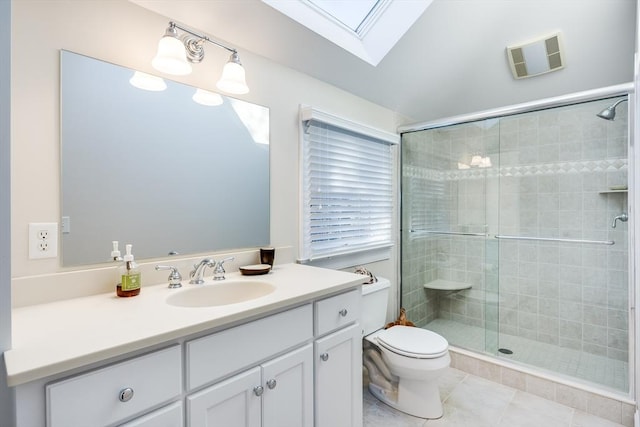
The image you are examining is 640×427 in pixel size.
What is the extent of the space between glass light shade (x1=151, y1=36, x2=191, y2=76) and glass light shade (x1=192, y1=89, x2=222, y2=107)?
0.71ft

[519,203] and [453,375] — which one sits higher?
[519,203]

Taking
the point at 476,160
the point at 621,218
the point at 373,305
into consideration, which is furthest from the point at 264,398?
the point at 621,218

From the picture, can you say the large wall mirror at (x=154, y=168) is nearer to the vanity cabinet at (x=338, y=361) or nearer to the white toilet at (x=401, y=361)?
the vanity cabinet at (x=338, y=361)

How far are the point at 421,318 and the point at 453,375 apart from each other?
0.60m

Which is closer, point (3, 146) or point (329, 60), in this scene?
point (3, 146)

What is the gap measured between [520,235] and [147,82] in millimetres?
3092

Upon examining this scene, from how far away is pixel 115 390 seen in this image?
2.56 ft

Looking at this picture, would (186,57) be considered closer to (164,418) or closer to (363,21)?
(363,21)

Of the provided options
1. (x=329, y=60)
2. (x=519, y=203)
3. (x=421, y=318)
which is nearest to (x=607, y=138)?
(x=519, y=203)

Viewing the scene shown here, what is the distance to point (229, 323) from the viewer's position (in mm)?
1018

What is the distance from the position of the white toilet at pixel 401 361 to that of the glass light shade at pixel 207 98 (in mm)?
1389

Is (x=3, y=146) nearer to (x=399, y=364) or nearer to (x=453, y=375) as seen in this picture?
(x=399, y=364)

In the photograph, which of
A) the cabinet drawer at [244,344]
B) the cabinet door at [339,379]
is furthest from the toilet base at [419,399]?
the cabinet drawer at [244,344]

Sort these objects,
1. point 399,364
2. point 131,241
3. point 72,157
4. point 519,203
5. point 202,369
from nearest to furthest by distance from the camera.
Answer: point 202,369 → point 72,157 → point 131,241 → point 399,364 → point 519,203
